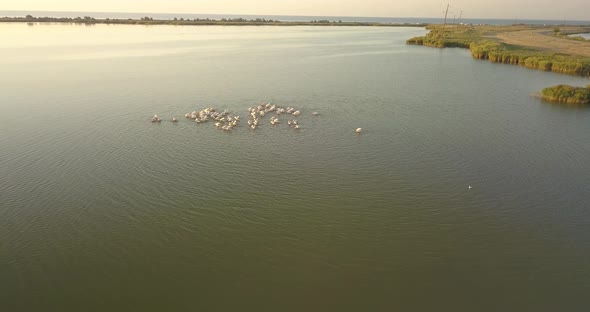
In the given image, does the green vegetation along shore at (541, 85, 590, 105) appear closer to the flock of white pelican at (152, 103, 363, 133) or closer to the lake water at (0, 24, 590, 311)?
the lake water at (0, 24, 590, 311)

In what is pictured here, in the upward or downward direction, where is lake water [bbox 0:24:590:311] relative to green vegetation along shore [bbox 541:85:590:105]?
downward

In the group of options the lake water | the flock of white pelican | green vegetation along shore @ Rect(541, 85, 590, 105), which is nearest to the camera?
the lake water

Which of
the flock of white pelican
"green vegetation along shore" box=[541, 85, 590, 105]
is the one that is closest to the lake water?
the flock of white pelican

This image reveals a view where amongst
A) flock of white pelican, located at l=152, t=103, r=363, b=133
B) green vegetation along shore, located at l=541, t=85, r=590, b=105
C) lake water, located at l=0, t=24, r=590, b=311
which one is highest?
green vegetation along shore, located at l=541, t=85, r=590, b=105

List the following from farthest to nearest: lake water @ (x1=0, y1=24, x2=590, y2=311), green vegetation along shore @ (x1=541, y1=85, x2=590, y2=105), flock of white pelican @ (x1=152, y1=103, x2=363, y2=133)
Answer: green vegetation along shore @ (x1=541, y1=85, x2=590, y2=105) → flock of white pelican @ (x1=152, y1=103, x2=363, y2=133) → lake water @ (x1=0, y1=24, x2=590, y2=311)

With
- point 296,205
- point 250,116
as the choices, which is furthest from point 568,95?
point 296,205

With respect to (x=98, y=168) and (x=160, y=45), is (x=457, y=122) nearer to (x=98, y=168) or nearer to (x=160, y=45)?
(x=98, y=168)

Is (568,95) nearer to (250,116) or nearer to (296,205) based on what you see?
(250,116)
